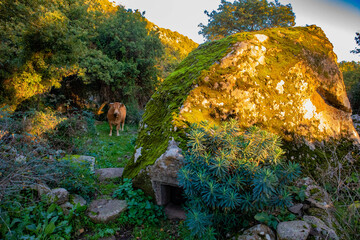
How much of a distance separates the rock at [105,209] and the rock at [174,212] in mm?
820

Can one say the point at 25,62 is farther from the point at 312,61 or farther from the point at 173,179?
the point at 312,61

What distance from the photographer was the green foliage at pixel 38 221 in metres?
2.74

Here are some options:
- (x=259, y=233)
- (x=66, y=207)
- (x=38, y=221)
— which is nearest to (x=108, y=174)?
(x=66, y=207)

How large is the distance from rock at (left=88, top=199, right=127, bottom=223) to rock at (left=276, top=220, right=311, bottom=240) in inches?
101

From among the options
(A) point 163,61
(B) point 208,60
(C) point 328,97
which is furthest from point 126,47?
(C) point 328,97

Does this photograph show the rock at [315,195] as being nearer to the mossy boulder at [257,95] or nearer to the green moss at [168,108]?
the mossy boulder at [257,95]

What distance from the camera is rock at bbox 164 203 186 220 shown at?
12.3 ft

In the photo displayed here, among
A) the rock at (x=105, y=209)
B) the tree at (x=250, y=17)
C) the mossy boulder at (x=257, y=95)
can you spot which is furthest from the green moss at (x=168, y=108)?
the tree at (x=250, y=17)

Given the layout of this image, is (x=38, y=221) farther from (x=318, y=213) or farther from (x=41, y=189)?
(x=318, y=213)

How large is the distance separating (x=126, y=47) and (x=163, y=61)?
3275mm

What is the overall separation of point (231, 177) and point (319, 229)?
124 centimetres

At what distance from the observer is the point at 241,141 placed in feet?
9.36

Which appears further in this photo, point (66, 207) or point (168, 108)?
point (168, 108)

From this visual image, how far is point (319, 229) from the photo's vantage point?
2504mm
